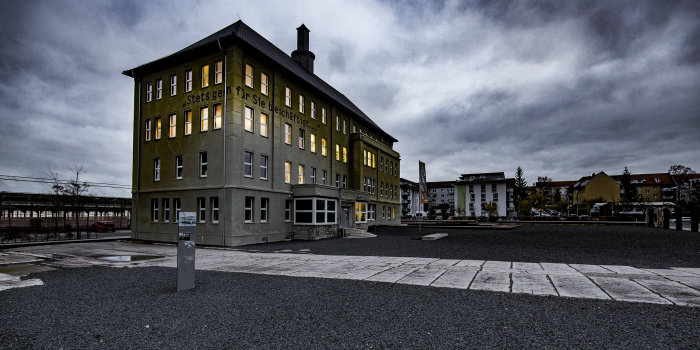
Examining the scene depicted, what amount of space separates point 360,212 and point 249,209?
1498 centimetres

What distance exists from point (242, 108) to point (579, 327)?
20.5 meters

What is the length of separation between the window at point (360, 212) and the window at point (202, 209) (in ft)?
51.7

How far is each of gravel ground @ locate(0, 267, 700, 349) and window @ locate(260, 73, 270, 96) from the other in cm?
1794

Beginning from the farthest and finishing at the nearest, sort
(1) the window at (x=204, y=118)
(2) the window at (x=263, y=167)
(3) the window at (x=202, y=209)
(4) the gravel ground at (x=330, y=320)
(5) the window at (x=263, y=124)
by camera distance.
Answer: (5) the window at (x=263, y=124) < (2) the window at (x=263, y=167) < (1) the window at (x=204, y=118) < (3) the window at (x=202, y=209) < (4) the gravel ground at (x=330, y=320)

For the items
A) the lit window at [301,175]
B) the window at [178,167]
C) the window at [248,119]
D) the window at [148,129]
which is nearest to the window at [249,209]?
the window at [248,119]

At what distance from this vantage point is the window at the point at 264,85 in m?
23.5

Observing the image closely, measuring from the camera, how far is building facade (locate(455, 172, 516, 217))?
9262cm

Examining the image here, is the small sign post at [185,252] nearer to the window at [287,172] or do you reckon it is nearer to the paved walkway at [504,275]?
the paved walkway at [504,275]

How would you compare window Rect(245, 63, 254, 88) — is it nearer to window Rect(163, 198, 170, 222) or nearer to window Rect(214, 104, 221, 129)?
window Rect(214, 104, 221, 129)

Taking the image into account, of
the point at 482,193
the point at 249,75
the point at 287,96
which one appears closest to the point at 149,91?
the point at 249,75

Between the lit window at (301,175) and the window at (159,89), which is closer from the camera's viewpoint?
the window at (159,89)

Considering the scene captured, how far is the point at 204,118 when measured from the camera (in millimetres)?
22219

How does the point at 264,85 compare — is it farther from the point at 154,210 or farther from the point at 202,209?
the point at 154,210

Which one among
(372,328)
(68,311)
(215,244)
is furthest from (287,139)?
(372,328)
